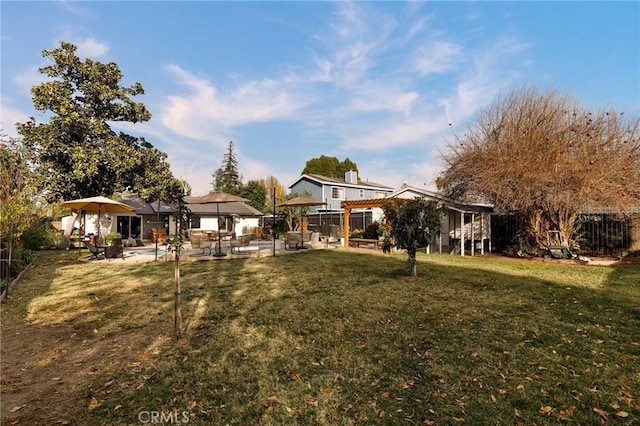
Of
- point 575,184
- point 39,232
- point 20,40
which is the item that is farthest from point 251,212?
point 575,184

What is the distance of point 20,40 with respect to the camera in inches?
383

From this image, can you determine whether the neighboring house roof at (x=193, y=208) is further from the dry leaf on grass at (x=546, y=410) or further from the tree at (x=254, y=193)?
the dry leaf on grass at (x=546, y=410)

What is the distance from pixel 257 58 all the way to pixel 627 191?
1568 centimetres

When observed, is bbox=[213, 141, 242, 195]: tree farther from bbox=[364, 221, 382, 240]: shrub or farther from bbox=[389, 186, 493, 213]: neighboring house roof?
bbox=[389, 186, 493, 213]: neighboring house roof

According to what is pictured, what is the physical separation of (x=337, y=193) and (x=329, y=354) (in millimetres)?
30315

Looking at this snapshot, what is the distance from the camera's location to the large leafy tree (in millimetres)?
14805

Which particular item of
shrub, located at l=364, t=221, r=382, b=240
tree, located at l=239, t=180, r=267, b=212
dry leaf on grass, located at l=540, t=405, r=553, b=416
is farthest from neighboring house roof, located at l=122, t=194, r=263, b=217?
dry leaf on grass, located at l=540, t=405, r=553, b=416

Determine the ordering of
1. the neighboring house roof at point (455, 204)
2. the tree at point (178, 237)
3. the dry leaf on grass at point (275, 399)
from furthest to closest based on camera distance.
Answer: the neighboring house roof at point (455, 204)
the tree at point (178, 237)
the dry leaf on grass at point (275, 399)

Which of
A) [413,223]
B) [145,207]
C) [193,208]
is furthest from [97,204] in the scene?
[413,223]

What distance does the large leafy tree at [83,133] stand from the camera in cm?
1480

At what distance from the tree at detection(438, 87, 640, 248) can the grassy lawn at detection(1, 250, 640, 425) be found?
5515mm

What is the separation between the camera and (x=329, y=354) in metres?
4.06

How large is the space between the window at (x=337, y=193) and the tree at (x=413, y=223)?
25.5 m

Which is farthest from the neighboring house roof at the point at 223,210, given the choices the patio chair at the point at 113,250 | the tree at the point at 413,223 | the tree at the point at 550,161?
the tree at the point at 413,223
